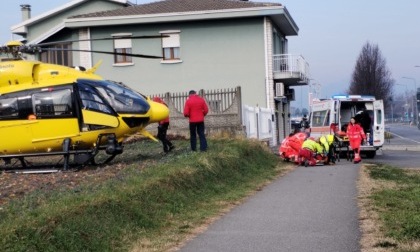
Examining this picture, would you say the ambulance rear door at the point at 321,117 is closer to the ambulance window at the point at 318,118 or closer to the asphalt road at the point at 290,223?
the ambulance window at the point at 318,118

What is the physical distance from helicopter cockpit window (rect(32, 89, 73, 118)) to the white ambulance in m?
14.2

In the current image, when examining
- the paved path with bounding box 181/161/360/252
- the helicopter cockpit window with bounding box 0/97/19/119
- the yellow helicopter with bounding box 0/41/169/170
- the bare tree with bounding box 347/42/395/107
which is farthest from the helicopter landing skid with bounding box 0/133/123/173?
the bare tree with bounding box 347/42/395/107

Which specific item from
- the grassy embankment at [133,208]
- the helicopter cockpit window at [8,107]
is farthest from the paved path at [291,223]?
the helicopter cockpit window at [8,107]

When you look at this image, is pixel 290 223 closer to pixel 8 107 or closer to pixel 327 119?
pixel 8 107

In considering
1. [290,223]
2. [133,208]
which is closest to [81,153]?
[133,208]

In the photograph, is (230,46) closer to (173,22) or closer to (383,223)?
(173,22)

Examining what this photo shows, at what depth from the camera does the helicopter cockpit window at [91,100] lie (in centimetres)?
1527

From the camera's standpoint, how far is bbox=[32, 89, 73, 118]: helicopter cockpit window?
1525 centimetres

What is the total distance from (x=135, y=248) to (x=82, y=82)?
805 centimetres

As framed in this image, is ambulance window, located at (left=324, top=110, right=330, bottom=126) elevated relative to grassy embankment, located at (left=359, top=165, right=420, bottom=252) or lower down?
elevated

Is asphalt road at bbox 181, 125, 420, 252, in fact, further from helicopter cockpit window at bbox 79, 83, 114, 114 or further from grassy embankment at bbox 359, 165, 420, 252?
helicopter cockpit window at bbox 79, 83, 114, 114

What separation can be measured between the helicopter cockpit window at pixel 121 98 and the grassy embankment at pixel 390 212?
19.2 feet

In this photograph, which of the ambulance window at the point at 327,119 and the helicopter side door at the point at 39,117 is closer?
the helicopter side door at the point at 39,117

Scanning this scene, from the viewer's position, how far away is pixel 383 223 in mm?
9461
